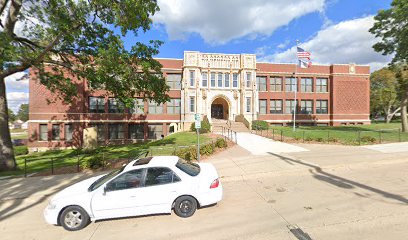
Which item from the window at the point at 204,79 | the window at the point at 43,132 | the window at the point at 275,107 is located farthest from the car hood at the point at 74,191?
the window at the point at 275,107

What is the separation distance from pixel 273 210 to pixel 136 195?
3.44 m

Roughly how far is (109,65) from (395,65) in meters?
27.0

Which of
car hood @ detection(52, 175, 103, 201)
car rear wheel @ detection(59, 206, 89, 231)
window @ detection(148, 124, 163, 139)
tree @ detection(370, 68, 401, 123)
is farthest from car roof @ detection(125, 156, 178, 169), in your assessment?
tree @ detection(370, 68, 401, 123)

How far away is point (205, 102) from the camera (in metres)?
28.3

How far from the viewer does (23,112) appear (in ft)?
482

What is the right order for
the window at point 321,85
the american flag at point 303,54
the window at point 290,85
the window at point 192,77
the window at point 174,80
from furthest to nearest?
1. the window at point 321,85
2. the window at point 290,85
3. the window at point 174,80
4. the window at point 192,77
5. the american flag at point 303,54

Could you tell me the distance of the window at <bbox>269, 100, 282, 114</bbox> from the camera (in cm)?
3194

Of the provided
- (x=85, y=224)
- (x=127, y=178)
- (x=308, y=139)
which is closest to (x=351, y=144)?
(x=308, y=139)

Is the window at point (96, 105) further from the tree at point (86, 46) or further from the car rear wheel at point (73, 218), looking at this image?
the car rear wheel at point (73, 218)

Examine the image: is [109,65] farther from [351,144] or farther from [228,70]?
[228,70]

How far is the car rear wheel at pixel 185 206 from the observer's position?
16.7 feet

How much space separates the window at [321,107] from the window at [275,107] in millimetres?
6190

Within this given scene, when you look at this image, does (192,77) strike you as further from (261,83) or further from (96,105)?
(96,105)

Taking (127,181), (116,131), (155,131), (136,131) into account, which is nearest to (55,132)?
(116,131)
